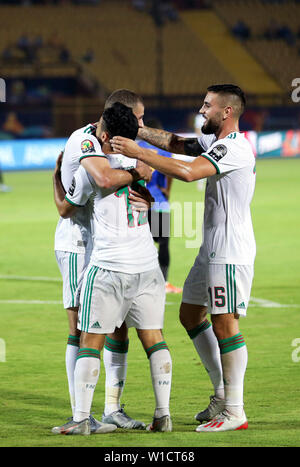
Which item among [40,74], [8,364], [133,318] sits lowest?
[8,364]

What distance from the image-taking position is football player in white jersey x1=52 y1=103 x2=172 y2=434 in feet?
17.3

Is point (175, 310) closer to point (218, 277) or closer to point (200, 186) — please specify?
point (218, 277)

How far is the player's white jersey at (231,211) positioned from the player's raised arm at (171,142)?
688 millimetres

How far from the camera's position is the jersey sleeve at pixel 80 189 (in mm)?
5242

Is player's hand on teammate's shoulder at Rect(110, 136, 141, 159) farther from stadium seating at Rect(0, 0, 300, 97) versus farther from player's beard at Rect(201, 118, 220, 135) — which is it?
stadium seating at Rect(0, 0, 300, 97)

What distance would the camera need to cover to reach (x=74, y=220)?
575 centimetres

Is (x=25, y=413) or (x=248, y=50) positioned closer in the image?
(x=25, y=413)

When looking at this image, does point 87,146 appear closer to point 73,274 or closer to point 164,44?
point 73,274

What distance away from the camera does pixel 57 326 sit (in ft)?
30.4

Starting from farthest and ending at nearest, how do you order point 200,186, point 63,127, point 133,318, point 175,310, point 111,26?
→ point 111,26 < point 63,127 < point 200,186 < point 175,310 < point 133,318

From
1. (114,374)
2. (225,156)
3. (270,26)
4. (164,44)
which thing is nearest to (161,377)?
(114,374)

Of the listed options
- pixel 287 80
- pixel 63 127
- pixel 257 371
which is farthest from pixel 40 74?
pixel 257 371

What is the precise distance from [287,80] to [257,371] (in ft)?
134

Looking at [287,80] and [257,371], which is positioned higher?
[287,80]
